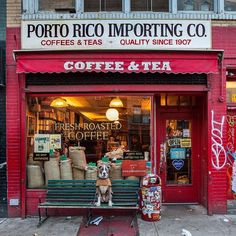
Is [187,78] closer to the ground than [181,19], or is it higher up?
closer to the ground

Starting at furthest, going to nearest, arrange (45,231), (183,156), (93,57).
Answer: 1. (183,156)
2. (93,57)
3. (45,231)

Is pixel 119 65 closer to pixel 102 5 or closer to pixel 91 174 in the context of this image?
pixel 102 5

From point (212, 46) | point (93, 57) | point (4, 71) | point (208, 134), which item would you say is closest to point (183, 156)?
point (208, 134)

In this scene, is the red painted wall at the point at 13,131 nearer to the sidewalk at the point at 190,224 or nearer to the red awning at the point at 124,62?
the red awning at the point at 124,62

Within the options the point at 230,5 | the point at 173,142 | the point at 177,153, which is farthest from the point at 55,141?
the point at 230,5

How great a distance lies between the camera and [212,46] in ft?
28.8

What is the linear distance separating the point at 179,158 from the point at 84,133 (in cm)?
243

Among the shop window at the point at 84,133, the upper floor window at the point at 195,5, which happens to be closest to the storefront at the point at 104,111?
the shop window at the point at 84,133

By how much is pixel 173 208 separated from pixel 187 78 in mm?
2982

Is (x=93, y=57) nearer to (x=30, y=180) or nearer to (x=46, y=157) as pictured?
(x=46, y=157)

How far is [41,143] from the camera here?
8922 mm

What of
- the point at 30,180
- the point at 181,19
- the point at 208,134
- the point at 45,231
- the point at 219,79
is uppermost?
the point at 181,19

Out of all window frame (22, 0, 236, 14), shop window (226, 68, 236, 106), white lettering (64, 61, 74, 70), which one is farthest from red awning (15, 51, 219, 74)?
window frame (22, 0, 236, 14)

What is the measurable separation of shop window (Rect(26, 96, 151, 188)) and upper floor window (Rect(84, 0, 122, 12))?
1961 millimetres
